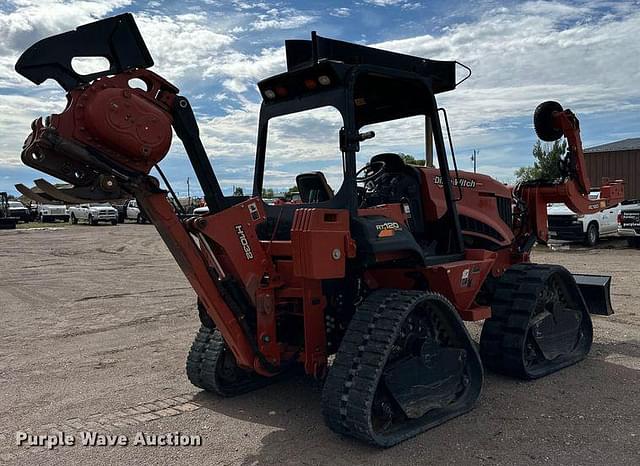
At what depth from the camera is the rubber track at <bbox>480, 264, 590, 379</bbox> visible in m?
5.84

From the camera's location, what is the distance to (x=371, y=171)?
579 cm

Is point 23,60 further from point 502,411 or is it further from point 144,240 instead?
point 144,240

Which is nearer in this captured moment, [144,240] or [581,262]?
[581,262]

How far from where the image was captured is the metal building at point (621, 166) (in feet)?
112

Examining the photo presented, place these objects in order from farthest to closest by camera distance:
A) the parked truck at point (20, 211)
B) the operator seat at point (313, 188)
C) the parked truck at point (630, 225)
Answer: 1. the parked truck at point (20, 211)
2. the parked truck at point (630, 225)
3. the operator seat at point (313, 188)

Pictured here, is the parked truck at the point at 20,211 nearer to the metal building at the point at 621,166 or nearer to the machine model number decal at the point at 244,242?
the metal building at the point at 621,166

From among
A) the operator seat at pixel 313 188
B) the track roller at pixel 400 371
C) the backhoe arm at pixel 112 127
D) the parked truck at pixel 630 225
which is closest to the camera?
the backhoe arm at pixel 112 127

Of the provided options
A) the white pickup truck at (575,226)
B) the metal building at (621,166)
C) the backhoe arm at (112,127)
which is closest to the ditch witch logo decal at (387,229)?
the backhoe arm at (112,127)

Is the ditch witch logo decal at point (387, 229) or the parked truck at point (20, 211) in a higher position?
the parked truck at point (20, 211)

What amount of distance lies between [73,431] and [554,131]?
5861 mm

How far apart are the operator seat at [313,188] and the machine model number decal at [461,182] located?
109cm

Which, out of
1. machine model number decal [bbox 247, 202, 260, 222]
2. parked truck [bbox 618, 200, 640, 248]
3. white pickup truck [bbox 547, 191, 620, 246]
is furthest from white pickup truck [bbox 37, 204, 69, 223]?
machine model number decal [bbox 247, 202, 260, 222]

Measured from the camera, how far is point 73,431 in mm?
4824

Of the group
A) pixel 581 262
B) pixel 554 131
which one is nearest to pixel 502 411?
pixel 554 131
